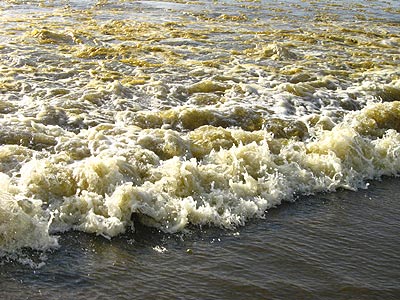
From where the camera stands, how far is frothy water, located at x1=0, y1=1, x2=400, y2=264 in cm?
666

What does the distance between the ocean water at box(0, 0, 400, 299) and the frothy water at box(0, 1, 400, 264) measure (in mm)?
32

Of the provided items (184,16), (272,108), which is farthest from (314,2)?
(272,108)

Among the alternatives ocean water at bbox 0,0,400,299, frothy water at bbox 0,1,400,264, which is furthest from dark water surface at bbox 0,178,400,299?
frothy water at bbox 0,1,400,264

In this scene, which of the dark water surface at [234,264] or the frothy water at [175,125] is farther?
the frothy water at [175,125]

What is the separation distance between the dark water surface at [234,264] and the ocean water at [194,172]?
2cm

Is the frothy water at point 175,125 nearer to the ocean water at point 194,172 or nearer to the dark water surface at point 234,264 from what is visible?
the ocean water at point 194,172

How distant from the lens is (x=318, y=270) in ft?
18.4

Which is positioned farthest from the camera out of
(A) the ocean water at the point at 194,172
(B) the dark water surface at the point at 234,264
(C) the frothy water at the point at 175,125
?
(C) the frothy water at the point at 175,125

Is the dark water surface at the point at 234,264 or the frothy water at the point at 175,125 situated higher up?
the frothy water at the point at 175,125

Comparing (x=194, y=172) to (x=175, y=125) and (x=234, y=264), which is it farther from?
(x=175, y=125)

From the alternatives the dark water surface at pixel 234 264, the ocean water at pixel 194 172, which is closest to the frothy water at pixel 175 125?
→ the ocean water at pixel 194 172

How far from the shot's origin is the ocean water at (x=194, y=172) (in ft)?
17.9

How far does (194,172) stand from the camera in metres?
7.51

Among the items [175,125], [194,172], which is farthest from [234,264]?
[175,125]
